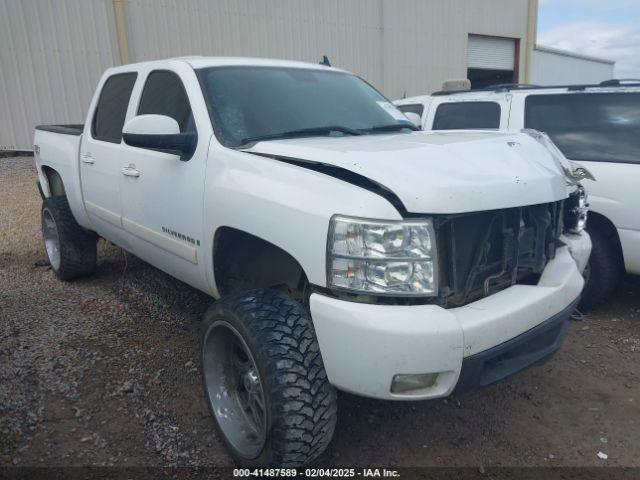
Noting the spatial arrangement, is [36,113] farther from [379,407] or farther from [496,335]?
[496,335]

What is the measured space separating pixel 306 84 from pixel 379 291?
190 centimetres

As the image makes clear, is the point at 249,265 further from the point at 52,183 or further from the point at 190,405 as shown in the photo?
the point at 52,183

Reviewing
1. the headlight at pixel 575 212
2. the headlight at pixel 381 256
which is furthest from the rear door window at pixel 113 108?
the headlight at pixel 575 212

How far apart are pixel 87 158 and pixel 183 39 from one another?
7.57 meters

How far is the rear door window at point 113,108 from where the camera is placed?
3.97 metres

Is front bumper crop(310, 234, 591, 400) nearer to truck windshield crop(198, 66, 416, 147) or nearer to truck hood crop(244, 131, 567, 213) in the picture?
truck hood crop(244, 131, 567, 213)

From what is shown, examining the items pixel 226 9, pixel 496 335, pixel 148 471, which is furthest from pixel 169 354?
pixel 226 9

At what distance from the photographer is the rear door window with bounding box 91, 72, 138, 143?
397 cm

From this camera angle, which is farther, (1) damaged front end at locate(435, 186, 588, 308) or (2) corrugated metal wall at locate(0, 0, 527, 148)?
(2) corrugated metal wall at locate(0, 0, 527, 148)

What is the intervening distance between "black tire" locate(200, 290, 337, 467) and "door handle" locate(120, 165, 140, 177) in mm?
1571

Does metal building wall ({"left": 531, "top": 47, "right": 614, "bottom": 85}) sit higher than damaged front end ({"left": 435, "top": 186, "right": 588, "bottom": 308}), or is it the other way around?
metal building wall ({"left": 531, "top": 47, "right": 614, "bottom": 85})

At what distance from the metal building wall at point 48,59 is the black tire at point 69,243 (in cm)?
628

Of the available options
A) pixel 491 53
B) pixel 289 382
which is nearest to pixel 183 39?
pixel 289 382

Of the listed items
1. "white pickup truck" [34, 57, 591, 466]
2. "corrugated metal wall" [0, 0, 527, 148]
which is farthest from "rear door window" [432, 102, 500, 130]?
"corrugated metal wall" [0, 0, 527, 148]
